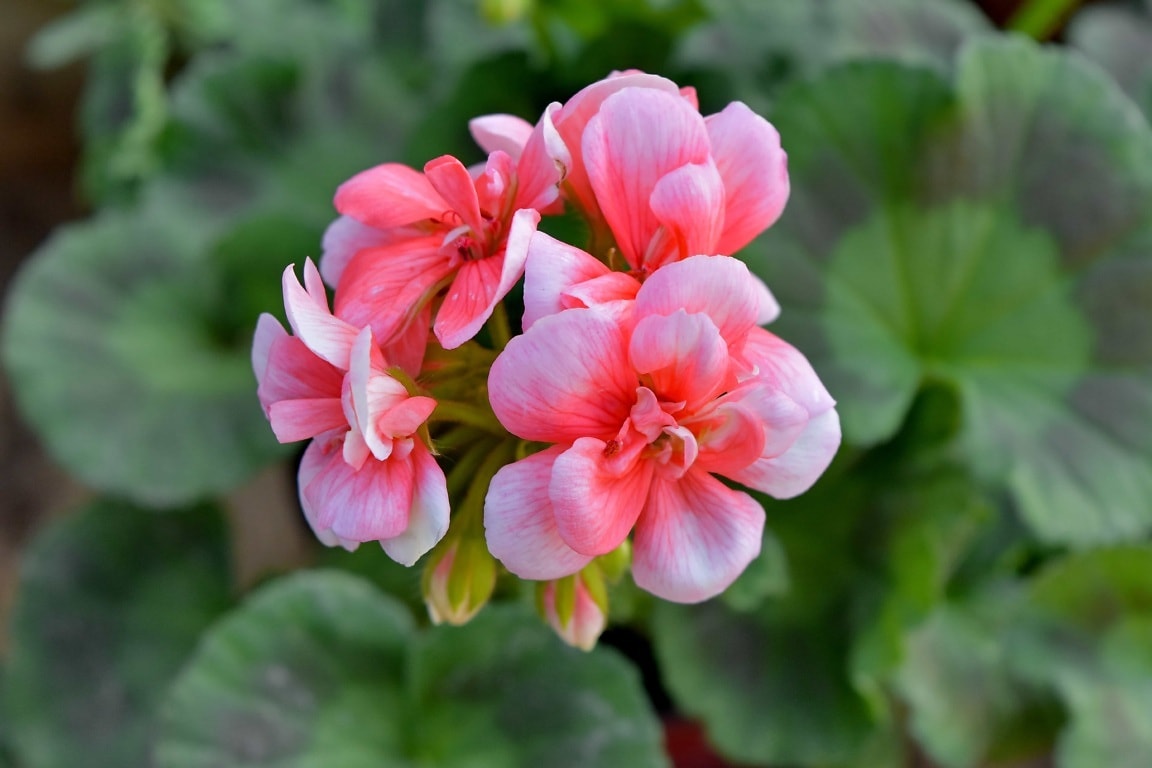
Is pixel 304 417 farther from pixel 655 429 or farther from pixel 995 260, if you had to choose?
pixel 995 260

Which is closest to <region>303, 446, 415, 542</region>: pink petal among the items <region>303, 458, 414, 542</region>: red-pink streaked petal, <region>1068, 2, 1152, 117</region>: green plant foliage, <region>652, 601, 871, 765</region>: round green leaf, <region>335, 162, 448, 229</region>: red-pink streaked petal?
<region>303, 458, 414, 542</region>: red-pink streaked petal

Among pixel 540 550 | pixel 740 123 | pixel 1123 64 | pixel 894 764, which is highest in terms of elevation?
pixel 740 123

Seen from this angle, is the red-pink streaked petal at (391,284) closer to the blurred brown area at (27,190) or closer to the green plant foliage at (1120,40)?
the green plant foliage at (1120,40)

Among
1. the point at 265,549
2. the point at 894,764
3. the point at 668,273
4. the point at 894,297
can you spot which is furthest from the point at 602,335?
the point at 265,549

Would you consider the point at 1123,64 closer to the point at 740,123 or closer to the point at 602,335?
the point at 740,123

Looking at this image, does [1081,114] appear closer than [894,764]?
Yes

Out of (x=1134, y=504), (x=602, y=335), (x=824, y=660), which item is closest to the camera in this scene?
(x=602, y=335)

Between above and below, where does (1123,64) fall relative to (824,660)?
above

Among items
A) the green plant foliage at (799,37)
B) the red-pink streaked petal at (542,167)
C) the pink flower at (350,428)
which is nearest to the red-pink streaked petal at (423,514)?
the pink flower at (350,428)
